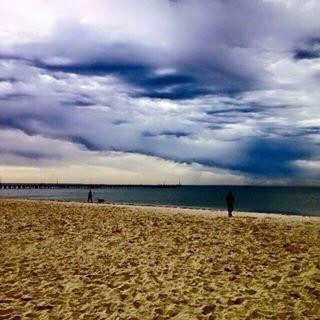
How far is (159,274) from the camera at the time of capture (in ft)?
31.2

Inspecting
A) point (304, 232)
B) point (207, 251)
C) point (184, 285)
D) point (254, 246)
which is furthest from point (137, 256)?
point (304, 232)

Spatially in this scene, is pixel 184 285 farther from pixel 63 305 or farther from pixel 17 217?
pixel 17 217

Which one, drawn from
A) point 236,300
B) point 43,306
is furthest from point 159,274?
point 43,306

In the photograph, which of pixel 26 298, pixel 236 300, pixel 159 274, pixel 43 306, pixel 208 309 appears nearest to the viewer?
pixel 208 309

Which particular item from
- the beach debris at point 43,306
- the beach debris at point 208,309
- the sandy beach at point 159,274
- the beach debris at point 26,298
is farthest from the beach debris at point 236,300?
the beach debris at point 26,298

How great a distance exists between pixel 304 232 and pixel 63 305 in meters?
11.2

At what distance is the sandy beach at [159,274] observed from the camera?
7.23 meters

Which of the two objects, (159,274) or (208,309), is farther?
(159,274)

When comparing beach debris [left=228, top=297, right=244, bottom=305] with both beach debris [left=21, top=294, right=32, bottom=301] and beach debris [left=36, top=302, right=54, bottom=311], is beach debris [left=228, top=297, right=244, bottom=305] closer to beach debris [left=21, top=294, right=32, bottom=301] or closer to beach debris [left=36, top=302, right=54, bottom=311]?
beach debris [left=36, top=302, right=54, bottom=311]

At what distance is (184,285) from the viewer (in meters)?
8.59

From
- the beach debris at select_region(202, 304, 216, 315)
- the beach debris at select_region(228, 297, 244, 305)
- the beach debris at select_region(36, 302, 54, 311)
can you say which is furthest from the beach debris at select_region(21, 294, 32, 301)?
the beach debris at select_region(228, 297, 244, 305)

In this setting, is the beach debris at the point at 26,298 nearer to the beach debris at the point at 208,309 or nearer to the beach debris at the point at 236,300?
the beach debris at the point at 208,309

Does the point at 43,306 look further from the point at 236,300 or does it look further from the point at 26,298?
the point at 236,300

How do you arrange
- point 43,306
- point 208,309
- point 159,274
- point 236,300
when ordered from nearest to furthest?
1. point 208,309
2. point 43,306
3. point 236,300
4. point 159,274
